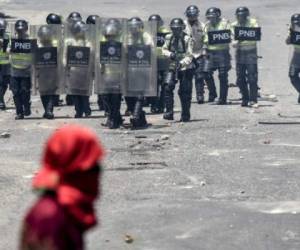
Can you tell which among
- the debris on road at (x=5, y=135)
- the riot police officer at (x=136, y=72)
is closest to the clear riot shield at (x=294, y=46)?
the riot police officer at (x=136, y=72)

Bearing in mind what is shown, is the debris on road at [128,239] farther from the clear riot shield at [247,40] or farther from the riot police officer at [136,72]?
the clear riot shield at [247,40]

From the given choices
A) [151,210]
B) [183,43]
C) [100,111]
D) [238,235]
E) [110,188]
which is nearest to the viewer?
[238,235]

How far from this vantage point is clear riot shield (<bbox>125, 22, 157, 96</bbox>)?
21641mm

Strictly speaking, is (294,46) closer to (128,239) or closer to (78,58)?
(78,58)

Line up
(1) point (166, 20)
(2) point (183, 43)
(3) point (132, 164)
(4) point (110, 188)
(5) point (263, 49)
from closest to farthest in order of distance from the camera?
(4) point (110, 188) < (3) point (132, 164) < (2) point (183, 43) < (5) point (263, 49) < (1) point (166, 20)

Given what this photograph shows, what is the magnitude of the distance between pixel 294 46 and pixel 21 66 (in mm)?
5861

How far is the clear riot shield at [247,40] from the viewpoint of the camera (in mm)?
24578

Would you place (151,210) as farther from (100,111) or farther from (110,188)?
(100,111)

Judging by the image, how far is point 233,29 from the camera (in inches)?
977

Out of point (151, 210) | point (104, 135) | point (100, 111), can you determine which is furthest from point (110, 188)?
point (100, 111)

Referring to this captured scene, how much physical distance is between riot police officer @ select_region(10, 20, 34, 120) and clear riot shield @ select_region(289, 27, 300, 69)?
A: 5.50 m

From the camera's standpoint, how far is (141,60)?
2177 centimetres

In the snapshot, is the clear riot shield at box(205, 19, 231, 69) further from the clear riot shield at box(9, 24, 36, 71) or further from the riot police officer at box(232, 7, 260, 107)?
the clear riot shield at box(9, 24, 36, 71)

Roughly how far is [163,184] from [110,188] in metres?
0.68
